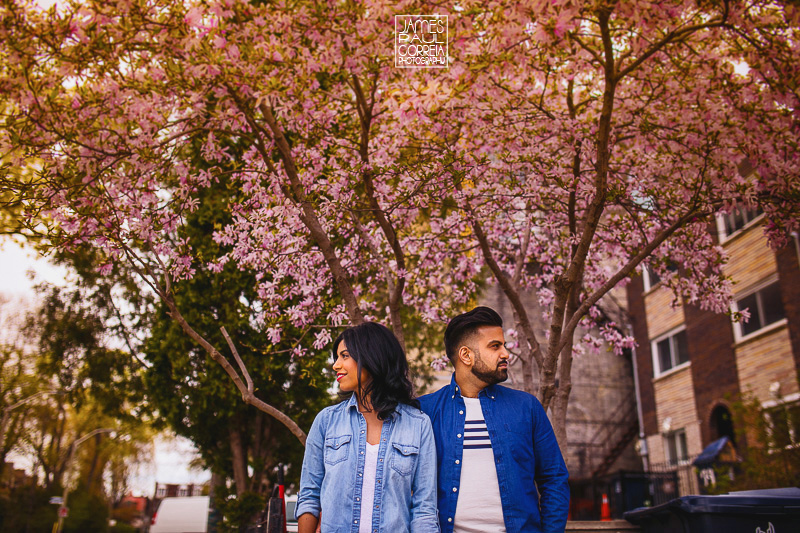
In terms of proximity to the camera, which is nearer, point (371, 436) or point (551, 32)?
point (371, 436)

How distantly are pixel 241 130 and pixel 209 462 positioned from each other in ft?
28.4

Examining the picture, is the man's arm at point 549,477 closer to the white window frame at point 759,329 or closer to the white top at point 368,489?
the white top at point 368,489

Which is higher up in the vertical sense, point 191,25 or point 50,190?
point 191,25

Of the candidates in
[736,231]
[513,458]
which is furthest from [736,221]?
[513,458]

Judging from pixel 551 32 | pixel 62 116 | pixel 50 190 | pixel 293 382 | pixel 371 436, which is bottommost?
pixel 371 436

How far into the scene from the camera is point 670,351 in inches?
827

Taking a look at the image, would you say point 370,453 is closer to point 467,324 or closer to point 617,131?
point 467,324

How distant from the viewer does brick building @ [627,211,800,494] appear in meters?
14.6

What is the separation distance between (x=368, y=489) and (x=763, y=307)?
1622 cm

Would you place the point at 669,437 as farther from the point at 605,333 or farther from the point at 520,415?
the point at 520,415

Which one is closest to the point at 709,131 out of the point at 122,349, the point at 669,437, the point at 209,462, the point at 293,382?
the point at 293,382

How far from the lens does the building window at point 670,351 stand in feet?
66.5

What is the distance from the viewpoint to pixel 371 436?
3.24 m

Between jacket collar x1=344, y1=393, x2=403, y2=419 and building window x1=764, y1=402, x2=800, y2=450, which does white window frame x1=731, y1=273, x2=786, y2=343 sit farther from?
jacket collar x1=344, y1=393, x2=403, y2=419
